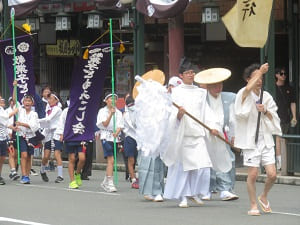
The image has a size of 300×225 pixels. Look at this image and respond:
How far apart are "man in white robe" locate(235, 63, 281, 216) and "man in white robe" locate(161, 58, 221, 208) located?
4.09ft

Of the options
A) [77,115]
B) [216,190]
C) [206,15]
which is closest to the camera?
[216,190]

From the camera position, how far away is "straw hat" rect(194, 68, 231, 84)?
13664 millimetres

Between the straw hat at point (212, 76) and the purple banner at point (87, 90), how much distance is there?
401 centimetres

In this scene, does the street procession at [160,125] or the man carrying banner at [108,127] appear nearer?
the street procession at [160,125]

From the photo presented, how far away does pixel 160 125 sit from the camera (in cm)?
1355

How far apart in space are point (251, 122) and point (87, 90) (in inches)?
227

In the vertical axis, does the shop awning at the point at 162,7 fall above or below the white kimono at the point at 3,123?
above

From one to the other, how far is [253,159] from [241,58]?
13.1 m

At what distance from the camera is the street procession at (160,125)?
12.5 meters

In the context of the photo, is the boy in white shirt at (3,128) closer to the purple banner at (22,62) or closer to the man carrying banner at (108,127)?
the purple banner at (22,62)

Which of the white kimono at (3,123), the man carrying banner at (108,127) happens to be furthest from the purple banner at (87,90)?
the white kimono at (3,123)

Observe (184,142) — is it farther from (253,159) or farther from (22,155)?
(22,155)

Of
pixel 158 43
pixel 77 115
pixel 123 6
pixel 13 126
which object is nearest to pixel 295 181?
pixel 77 115

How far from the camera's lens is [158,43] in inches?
1021
